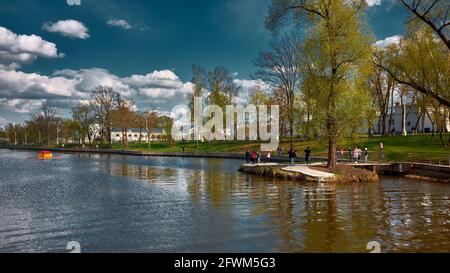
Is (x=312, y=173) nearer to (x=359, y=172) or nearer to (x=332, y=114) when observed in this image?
(x=359, y=172)

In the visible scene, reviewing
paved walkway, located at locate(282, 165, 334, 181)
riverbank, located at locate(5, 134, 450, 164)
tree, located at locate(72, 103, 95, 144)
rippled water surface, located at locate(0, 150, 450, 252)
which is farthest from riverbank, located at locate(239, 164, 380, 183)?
tree, located at locate(72, 103, 95, 144)

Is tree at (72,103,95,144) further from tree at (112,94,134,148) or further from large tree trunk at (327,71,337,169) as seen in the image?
large tree trunk at (327,71,337,169)

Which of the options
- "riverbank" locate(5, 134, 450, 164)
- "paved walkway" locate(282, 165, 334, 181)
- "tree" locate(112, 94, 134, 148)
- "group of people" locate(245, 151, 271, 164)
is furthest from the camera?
"tree" locate(112, 94, 134, 148)

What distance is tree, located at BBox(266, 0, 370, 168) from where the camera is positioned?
3266cm

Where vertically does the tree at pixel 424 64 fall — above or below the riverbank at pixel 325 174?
above

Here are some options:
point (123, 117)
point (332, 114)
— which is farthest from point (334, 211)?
point (123, 117)

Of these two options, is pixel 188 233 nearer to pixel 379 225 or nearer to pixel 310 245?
pixel 310 245

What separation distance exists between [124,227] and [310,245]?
692 cm

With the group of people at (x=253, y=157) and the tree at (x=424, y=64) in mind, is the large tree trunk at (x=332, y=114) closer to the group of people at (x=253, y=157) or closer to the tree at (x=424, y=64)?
the tree at (x=424, y=64)

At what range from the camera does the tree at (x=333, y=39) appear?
107 feet

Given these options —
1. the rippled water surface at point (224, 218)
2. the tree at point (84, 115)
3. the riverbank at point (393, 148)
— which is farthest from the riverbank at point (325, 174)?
the tree at point (84, 115)

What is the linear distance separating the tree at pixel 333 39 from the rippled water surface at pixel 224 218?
917 centimetres

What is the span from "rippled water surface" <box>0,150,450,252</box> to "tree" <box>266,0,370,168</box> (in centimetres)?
917
